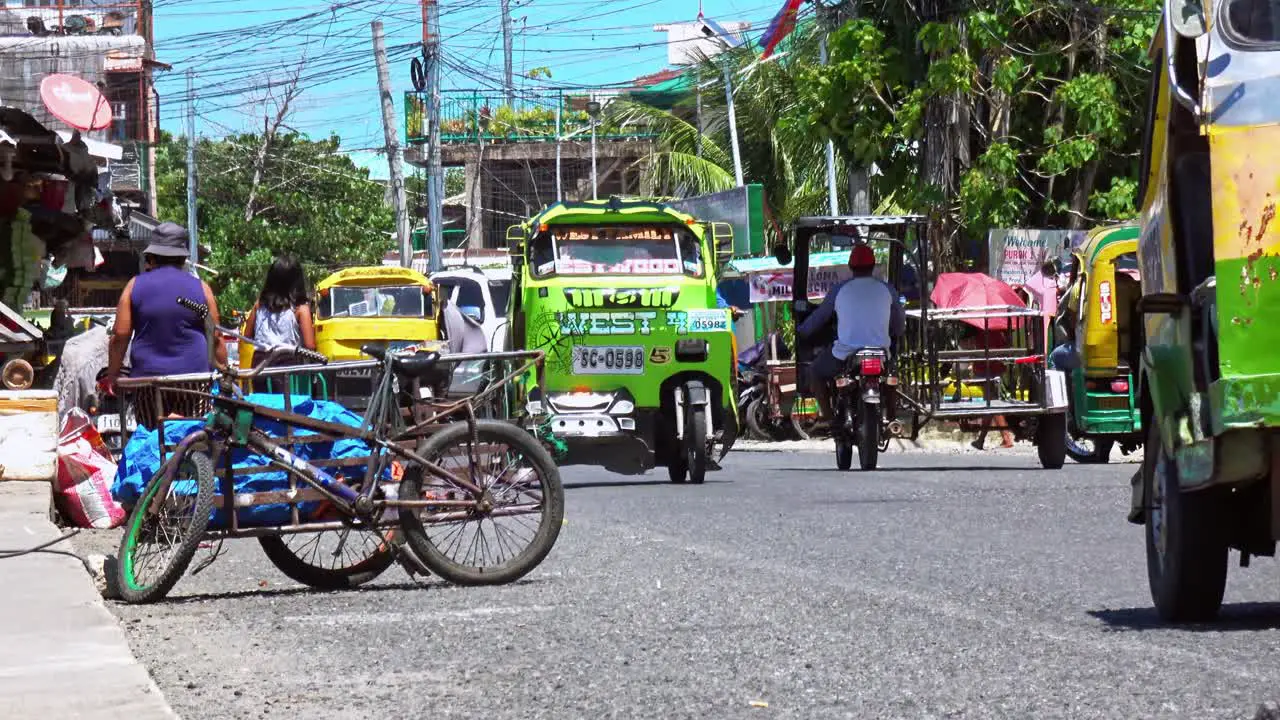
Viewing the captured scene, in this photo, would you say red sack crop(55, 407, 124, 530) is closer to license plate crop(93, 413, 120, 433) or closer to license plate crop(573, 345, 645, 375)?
license plate crop(93, 413, 120, 433)

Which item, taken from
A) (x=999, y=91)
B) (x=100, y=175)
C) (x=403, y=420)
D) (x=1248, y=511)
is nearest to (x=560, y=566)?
(x=403, y=420)

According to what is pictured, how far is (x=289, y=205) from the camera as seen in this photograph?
62.7m

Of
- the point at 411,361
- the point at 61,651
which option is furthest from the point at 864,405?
the point at 61,651

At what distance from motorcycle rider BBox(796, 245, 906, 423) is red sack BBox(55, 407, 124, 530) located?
7.65m

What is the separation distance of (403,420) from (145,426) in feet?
4.79

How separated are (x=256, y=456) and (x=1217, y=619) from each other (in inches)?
169

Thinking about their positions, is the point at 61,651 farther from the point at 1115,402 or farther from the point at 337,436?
the point at 1115,402

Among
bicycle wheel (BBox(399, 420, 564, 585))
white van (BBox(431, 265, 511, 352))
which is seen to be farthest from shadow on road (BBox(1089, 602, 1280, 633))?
white van (BBox(431, 265, 511, 352))

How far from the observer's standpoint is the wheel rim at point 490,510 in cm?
923

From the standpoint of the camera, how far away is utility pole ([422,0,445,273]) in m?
39.4

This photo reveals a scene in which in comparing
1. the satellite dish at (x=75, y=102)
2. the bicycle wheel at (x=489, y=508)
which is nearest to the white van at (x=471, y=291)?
the satellite dish at (x=75, y=102)

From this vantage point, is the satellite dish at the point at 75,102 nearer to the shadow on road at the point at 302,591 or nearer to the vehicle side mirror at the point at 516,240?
the vehicle side mirror at the point at 516,240

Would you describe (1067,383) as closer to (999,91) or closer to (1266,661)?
(999,91)

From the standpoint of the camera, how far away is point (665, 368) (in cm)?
1789
